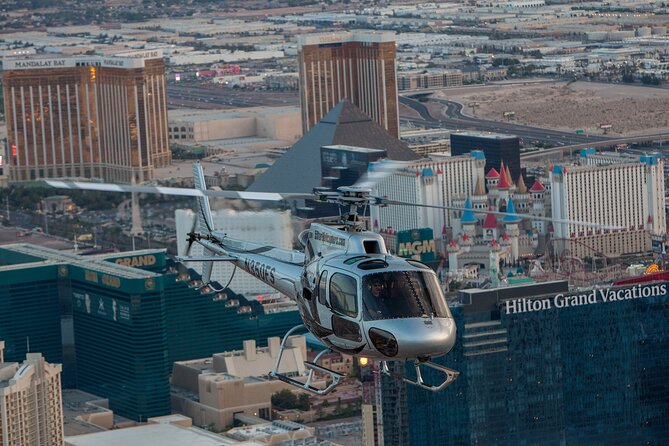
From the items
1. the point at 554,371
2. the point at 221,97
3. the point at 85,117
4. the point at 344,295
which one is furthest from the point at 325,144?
the point at 344,295

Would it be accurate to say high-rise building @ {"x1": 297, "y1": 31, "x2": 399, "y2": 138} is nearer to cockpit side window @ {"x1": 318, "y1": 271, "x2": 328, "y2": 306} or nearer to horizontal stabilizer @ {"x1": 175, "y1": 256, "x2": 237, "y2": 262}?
horizontal stabilizer @ {"x1": 175, "y1": 256, "x2": 237, "y2": 262}

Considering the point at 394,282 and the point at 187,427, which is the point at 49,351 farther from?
the point at 394,282

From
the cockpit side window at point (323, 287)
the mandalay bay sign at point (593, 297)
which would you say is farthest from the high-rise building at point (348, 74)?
the cockpit side window at point (323, 287)

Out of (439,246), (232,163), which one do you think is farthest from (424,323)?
(232,163)

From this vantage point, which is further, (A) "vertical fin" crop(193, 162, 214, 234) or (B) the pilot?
(A) "vertical fin" crop(193, 162, 214, 234)

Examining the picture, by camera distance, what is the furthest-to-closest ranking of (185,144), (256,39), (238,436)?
(256,39)
(185,144)
(238,436)

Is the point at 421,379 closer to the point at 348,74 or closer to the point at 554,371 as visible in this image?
the point at 554,371

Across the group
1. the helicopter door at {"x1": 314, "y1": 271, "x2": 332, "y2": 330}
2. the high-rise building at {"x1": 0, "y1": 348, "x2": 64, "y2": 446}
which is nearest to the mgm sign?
the high-rise building at {"x1": 0, "y1": 348, "x2": 64, "y2": 446}
